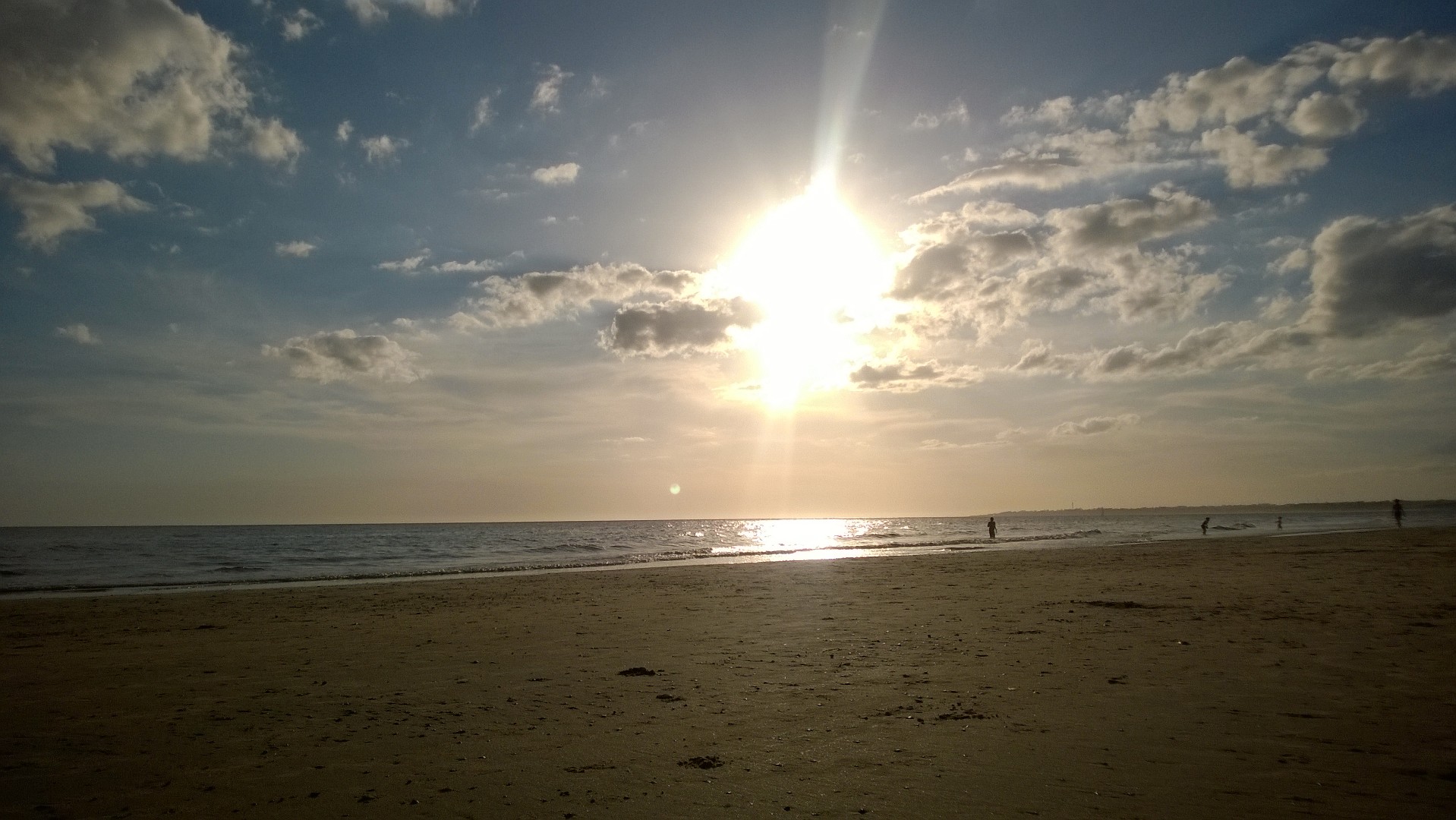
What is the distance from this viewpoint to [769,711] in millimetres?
8703

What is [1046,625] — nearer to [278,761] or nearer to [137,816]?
[278,761]

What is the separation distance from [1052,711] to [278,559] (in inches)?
2262

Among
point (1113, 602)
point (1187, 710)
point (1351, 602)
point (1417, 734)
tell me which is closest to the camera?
point (1417, 734)

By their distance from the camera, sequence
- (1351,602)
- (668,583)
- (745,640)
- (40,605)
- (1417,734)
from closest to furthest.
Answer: (1417,734) < (745,640) < (1351,602) < (40,605) < (668,583)

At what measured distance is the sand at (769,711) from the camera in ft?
20.1

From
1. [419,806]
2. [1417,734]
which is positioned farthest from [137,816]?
[1417,734]

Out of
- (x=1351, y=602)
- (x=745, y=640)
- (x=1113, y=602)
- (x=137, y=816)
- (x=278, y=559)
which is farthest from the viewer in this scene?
(x=278, y=559)

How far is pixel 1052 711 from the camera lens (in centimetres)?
827

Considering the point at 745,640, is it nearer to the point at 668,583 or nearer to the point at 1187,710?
the point at 1187,710

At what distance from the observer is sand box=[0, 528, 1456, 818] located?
20.1 feet

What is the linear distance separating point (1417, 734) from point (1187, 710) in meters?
1.87

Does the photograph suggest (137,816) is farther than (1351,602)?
No

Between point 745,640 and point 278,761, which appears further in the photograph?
point 745,640

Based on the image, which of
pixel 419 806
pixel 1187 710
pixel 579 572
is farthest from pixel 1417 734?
pixel 579 572
